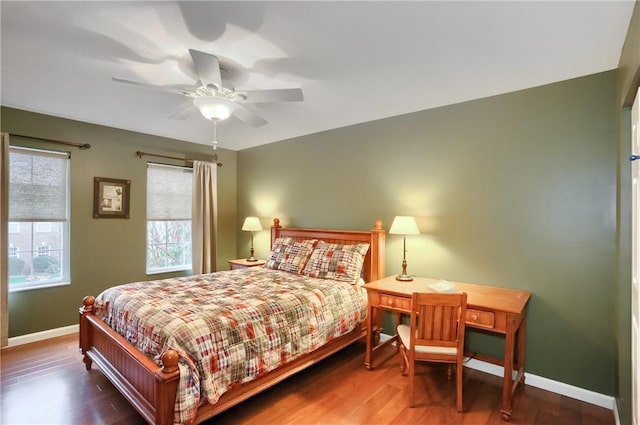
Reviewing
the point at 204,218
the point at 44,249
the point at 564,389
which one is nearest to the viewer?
the point at 564,389

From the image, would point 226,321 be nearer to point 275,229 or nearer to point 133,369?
point 133,369

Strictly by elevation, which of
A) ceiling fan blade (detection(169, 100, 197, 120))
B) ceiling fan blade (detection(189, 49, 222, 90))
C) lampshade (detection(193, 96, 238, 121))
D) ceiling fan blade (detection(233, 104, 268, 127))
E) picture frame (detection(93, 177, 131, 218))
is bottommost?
picture frame (detection(93, 177, 131, 218))

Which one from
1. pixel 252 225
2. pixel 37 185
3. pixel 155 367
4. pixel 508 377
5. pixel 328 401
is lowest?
pixel 328 401

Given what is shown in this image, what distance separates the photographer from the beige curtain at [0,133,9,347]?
3293 mm

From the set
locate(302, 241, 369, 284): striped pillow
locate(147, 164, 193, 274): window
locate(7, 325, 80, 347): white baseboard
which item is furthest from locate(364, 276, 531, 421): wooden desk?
locate(7, 325, 80, 347): white baseboard

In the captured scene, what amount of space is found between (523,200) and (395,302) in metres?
1.42

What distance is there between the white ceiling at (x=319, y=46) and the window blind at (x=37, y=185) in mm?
687

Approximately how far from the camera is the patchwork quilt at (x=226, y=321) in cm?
195

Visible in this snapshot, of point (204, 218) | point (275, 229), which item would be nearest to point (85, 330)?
point (204, 218)

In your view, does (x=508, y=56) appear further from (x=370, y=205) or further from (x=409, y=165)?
(x=370, y=205)

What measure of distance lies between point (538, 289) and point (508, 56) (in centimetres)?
187

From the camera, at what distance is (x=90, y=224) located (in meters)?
3.96

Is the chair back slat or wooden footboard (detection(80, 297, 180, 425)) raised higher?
the chair back slat

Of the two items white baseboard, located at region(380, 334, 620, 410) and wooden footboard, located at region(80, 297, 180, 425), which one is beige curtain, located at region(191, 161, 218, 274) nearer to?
wooden footboard, located at region(80, 297, 180, 425)
